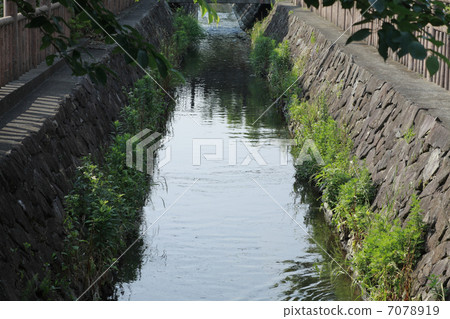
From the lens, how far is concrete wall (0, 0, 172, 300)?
570 centimetres

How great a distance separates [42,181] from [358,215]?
3.32 metres

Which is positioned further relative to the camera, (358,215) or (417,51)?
(358,215)

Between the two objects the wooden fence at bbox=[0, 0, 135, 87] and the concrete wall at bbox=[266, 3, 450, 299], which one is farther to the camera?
the wooden fence at bbox=[0, 0, 135, 87]

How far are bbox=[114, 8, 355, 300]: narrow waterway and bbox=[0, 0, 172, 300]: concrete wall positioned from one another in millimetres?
1177

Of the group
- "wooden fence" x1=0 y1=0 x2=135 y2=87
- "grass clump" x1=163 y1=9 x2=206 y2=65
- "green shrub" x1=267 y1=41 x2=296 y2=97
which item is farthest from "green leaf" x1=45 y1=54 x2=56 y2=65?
"grass clump" x1=163 y1=9 x2=206 y2=65

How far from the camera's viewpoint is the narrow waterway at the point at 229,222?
7.75m

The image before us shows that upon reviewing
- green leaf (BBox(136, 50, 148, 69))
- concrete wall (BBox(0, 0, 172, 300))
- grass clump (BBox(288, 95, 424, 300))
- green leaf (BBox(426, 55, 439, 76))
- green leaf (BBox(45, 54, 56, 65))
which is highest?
green leaf (BBox(426, 55, 439, 76))

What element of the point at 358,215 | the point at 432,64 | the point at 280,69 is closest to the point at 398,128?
the point at 358,215

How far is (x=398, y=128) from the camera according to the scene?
860cm

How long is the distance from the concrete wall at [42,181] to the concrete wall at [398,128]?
300 centimetres

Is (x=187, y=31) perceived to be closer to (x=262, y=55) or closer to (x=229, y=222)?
(x=262, y=55)

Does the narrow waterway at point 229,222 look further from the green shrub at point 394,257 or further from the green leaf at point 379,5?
the green leaf at point 379,5

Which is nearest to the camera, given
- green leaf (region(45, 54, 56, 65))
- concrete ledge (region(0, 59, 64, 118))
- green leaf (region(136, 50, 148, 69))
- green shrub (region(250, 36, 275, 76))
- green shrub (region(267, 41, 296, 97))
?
green leaf (region(136, 50, 148, 69))

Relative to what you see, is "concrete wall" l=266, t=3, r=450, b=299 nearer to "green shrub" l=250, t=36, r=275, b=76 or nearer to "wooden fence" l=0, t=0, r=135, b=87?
"wooden fence" l=0, t=0, r=135, b=87
